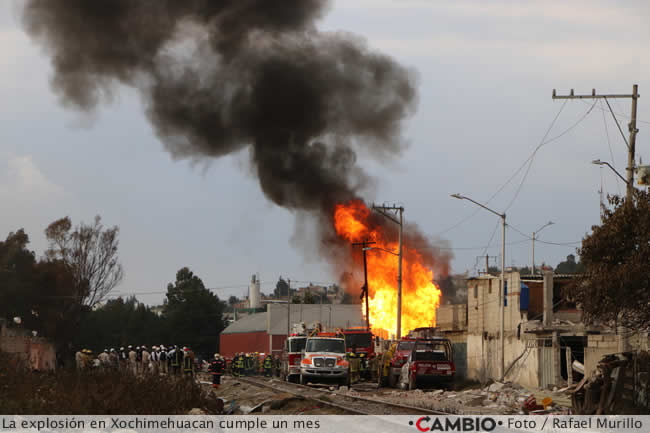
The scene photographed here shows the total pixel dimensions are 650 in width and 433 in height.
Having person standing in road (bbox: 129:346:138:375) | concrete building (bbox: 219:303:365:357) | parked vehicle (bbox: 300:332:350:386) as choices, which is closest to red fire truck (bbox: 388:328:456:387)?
parked vehicle (bbox: 300:332:350:386)

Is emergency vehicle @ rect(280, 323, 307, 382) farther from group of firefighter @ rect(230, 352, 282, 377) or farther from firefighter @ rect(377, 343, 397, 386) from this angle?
group of firefighter @ rect(230, 352, 282, 377)

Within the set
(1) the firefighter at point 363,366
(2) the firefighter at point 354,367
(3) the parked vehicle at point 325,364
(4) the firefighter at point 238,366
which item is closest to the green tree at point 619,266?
(3) the parked vehicle at point 325,364

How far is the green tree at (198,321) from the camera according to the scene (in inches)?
4063

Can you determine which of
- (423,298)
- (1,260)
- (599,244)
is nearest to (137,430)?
(599,244)

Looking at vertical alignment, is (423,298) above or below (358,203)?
below

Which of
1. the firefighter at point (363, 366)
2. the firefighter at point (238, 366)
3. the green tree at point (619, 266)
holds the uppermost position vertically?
the green tree at point (619, 266)

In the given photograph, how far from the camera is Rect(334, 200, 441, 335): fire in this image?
60250 mm

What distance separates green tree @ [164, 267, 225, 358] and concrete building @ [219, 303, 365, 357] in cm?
292

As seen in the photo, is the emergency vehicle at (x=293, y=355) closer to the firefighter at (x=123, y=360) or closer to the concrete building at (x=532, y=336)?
the firefighter at (x=123, y=360)

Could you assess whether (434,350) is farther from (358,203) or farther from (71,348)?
(71,348)

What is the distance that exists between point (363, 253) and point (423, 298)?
766 centimetres

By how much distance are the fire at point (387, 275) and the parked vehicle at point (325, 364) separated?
2338 centimetres

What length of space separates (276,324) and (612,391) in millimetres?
78601

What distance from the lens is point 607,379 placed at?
19.7 m
